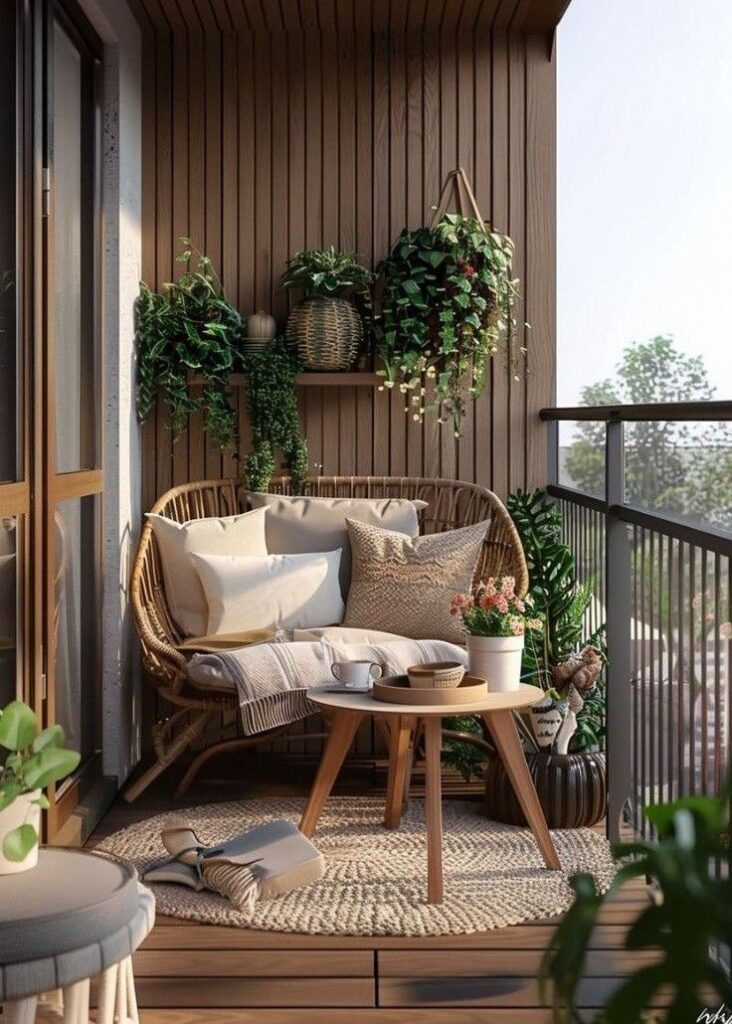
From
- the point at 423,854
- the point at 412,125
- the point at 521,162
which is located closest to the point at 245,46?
the point at 412,125

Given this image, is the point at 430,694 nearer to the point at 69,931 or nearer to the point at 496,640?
the point at 496,640

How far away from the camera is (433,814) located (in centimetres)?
307

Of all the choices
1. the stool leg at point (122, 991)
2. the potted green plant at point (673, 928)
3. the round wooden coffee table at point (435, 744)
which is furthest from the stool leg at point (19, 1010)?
the round wooden coffee table at point (435, 744)

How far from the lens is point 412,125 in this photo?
4.84m

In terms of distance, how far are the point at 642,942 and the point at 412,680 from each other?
8.70 ft

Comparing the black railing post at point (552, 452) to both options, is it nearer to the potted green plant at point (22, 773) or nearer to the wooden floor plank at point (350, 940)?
the wooden floor plank at point (350, 940)

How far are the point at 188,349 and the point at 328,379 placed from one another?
516 mm

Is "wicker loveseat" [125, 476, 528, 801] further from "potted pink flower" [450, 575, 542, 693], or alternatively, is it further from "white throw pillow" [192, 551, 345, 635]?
"potted pink flower" [450, 575, 542, 693]

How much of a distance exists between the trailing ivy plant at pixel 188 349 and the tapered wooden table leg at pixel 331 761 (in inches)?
65.0

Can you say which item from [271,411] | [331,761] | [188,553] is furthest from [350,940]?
[271,411]

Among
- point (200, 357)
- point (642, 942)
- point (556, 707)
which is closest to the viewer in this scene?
point (642, 942)

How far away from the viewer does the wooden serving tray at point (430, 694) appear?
10.3 ft

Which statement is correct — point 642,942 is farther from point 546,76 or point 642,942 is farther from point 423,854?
point 546,76

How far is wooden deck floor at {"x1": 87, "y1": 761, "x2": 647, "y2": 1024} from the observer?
97.0 inches
